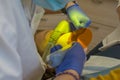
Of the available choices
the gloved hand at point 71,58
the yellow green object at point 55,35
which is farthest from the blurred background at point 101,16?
the gloved hand at point 71,58

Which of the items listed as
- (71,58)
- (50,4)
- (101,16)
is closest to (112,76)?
(71,58)

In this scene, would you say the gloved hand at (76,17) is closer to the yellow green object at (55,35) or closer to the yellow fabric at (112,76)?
the yellow green object at (55,35)

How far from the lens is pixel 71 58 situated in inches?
28.2

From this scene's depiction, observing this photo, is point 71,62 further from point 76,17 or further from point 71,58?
point 76,17

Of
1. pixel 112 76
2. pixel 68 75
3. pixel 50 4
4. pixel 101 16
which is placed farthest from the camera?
pixel 101 16

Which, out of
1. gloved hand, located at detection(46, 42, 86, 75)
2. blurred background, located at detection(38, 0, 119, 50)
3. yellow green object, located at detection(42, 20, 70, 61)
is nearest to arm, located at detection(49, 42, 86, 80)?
gloved hand, located at detection(46, 42, 86, 75)

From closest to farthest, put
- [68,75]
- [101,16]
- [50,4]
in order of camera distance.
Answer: [68,75] < [50,4] < [101,16]

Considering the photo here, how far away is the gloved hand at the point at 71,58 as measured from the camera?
695 millimetres

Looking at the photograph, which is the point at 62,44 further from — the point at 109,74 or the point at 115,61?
the point at 115,61

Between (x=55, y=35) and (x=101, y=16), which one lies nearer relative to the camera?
(x=55, y=35)

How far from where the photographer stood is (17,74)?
53 cm

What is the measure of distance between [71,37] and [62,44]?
0.16 ft

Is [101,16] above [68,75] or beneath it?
beneath

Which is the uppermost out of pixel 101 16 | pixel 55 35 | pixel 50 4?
pixel 50 4
